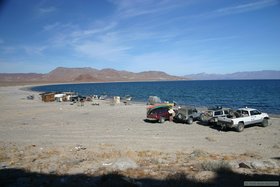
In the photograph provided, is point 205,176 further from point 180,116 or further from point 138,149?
point 180,116

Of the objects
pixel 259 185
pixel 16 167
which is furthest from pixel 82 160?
A: pixel 259 185

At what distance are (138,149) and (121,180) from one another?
718cm

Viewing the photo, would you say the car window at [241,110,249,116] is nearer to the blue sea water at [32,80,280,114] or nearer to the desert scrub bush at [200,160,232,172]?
the desert scrub bush at [200,160,232,172]

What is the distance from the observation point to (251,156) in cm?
1360

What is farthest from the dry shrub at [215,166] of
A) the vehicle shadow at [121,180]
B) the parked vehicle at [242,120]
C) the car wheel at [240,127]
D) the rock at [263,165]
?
the car wheel at [240,127]

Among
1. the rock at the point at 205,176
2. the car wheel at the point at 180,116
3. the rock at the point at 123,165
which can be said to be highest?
the car wheel at the point at 180,116

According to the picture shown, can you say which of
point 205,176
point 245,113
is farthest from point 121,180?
point 245,113

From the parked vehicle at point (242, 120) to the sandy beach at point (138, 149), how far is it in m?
0.59

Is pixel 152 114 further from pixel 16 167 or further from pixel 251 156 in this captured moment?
pixel 16 167

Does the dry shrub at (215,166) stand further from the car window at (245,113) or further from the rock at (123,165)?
the car window at (245,113)

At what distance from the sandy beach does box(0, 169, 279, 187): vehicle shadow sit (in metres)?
0.31

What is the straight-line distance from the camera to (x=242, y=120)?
2066 centimetres

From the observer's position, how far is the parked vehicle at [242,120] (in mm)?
20312

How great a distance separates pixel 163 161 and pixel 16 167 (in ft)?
22.9
